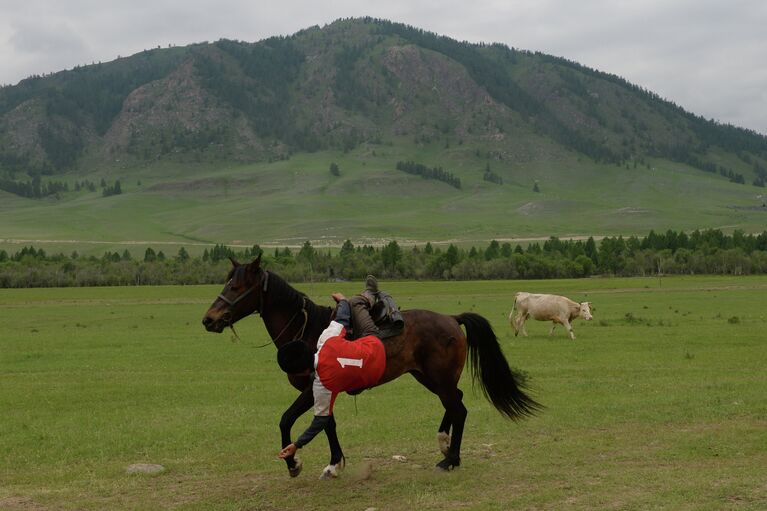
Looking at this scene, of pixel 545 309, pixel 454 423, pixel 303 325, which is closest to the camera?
pixel 303 325

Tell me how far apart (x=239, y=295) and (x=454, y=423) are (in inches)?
149

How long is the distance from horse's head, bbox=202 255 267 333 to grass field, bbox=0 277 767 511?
2394 millimetres

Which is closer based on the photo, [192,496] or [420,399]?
[192,496]

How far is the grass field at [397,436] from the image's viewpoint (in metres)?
9.70

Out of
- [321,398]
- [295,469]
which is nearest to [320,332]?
[321,398]

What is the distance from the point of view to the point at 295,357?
1034cm

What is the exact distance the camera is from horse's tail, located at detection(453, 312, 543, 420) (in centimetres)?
1230

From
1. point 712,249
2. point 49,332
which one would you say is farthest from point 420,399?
point 712,249

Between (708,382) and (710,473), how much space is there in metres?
8.94

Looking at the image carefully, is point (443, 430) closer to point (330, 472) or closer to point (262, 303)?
point (330, 472)

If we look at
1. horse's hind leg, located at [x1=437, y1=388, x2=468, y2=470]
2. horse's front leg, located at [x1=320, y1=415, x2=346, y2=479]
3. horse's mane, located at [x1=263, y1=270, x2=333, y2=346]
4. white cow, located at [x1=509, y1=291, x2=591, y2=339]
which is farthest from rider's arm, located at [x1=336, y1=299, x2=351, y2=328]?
white cow, located at [x1=509, y1=291, x2=591, y2=339]

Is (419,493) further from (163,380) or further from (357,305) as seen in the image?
(163,380)

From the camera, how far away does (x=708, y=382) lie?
1823 centimetres

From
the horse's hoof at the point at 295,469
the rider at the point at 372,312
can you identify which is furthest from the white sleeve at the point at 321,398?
the rider at the point at 372,312
